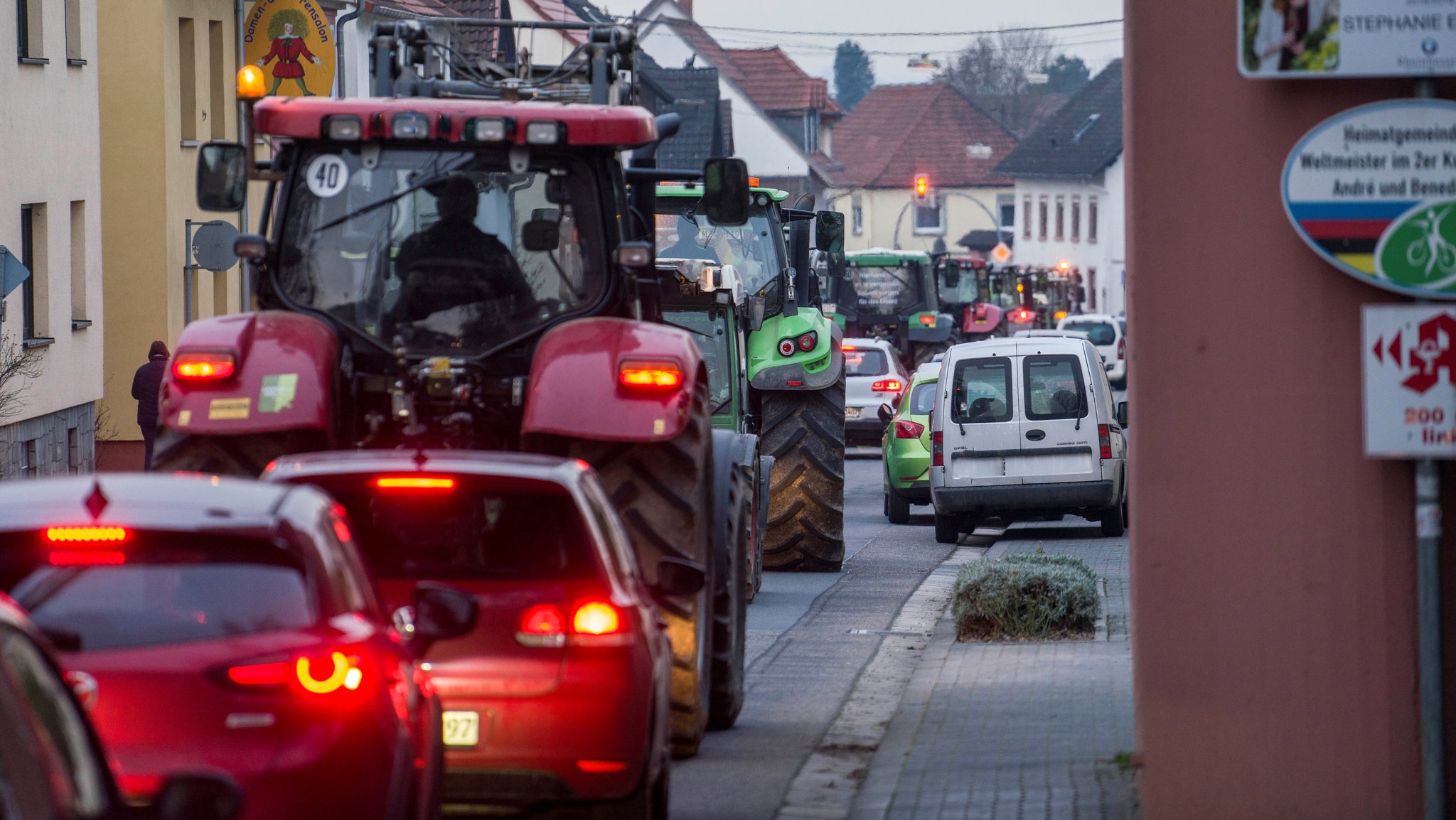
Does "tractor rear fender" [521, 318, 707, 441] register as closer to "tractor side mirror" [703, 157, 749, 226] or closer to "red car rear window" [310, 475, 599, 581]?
"red car rear window" [310, 475, 599, 581]

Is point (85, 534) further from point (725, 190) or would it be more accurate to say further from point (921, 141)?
point (921, 141)

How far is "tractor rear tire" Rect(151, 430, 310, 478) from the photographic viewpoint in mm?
8812

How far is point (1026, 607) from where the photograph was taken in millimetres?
13406

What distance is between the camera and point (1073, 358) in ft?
67.8

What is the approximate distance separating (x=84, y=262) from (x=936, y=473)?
38.8 ft

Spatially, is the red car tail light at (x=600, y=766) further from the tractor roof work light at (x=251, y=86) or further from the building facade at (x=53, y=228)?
the building facade at (x=53, y=228)

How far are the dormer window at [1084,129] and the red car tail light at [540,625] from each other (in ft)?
317

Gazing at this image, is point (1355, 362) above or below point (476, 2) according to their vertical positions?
below

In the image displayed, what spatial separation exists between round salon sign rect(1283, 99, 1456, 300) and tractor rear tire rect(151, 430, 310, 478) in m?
4.02

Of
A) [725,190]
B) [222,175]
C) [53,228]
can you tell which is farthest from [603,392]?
[53,228]

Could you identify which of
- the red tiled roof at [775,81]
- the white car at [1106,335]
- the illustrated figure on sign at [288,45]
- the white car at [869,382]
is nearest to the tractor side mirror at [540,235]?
the illustrated figure on sign at [288,45]

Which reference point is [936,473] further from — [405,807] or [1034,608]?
[405,807]

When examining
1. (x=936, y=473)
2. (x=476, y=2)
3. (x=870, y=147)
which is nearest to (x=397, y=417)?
(x=936, y=473)

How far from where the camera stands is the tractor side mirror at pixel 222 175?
376 inches
